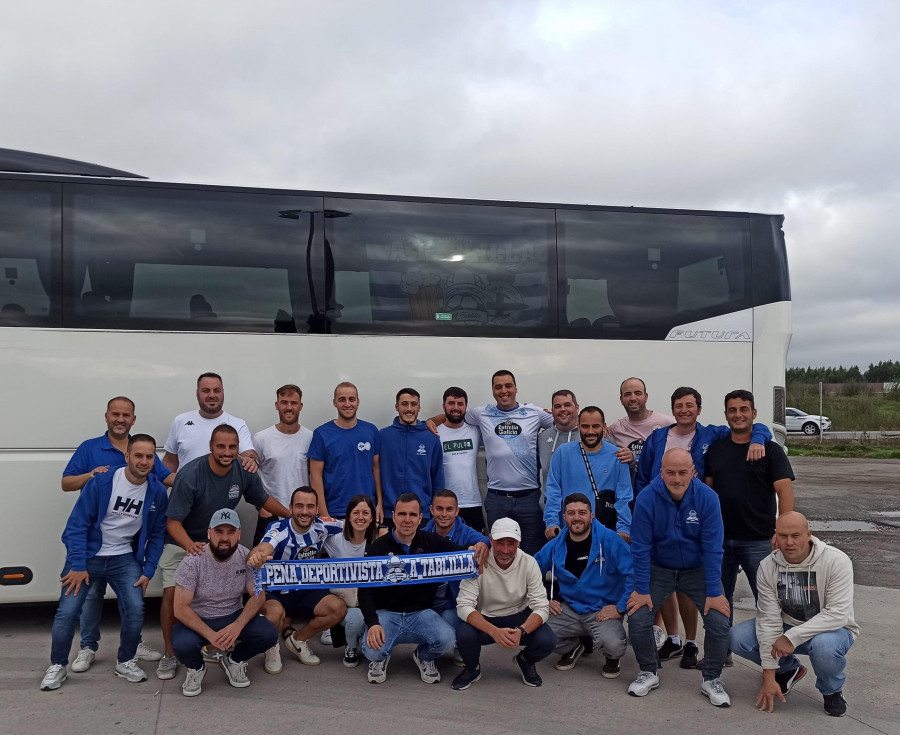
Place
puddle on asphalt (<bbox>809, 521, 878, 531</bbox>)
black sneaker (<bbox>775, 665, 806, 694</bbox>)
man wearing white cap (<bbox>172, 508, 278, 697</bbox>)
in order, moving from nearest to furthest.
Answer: black sneaker (<bbox>775, 665, 806, 694</bbox>) < man wearing white cap (<bbox>172, 508, 278, 697</bbox>) < puddle on asphalt (<bbox>809, 521, 878, 531</bbox>)

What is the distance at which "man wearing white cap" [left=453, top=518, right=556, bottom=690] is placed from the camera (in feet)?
16.5

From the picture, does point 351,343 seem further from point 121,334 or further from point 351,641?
point 351,641

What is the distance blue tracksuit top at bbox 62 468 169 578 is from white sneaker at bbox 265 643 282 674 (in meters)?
0.96

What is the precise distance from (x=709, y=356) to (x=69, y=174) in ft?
18.3

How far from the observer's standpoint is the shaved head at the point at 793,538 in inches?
181

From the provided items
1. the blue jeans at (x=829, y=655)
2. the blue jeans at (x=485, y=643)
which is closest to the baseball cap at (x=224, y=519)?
the blue jeans at (x=485, y=643)

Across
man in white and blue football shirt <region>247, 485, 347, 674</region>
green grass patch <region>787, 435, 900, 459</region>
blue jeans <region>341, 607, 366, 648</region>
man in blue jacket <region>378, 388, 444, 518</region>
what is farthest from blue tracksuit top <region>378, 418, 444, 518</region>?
green grass patch <region>787, 435, 900, 459</region>

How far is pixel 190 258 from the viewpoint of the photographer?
6.36 metres

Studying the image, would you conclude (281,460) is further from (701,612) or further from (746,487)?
(746,487)

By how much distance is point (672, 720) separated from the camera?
14.8 ft

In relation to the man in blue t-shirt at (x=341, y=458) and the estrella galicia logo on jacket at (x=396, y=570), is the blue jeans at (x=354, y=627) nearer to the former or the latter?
the estrella galicia logo on jacket at (x=396, y=570)

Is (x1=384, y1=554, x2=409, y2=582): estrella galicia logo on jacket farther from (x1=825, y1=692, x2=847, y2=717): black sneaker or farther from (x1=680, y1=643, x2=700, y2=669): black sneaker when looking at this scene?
(x1=825, y1=692, x2=847, y2=717): black sneaker

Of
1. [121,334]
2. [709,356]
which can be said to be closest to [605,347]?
[709,356]

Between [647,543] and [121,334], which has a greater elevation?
[121,334]
